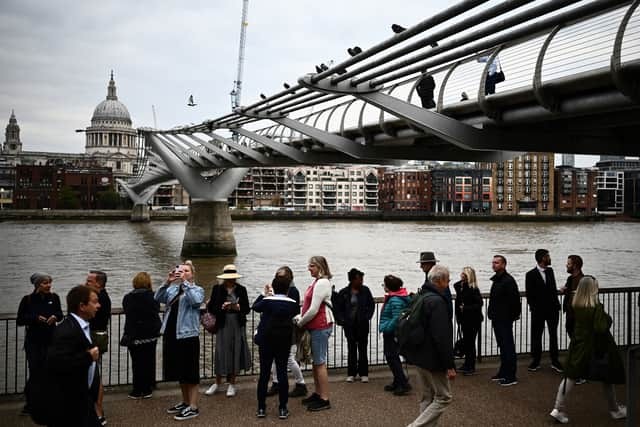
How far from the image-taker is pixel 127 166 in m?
168

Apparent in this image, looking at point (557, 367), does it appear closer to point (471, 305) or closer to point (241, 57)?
point (471, 305)

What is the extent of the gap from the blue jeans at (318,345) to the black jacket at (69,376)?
259 cm

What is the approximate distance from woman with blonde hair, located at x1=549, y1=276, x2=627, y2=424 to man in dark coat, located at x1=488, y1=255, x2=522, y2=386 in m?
1.23

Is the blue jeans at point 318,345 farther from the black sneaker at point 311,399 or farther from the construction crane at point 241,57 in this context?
the construction crane at point 241,57

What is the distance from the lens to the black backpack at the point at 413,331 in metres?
5.36

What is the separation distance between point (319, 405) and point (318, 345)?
0.56m

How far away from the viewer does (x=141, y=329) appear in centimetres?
660

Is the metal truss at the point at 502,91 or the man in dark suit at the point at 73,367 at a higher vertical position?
the metal truss at the point at 502,91

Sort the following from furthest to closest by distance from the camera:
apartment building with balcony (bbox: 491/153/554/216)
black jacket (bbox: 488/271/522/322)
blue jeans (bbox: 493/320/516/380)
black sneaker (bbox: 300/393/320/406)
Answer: apartment building with balcony (bbox: 491/153/554/216), black jacket (bbox: 488/271/522/322), blue jeans (bbox: 493/320/516/380), black sneaker (bbox: 300/393/320/406)

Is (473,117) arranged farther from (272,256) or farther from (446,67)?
(272,256)

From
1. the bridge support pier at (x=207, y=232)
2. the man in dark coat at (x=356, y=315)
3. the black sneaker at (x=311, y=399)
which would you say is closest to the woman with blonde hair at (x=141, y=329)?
the black sneaker at (x=311, y=399)

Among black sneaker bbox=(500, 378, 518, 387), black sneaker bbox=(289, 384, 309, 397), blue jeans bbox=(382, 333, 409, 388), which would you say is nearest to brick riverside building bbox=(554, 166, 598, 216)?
black sneaker bbox=(500, 378, 518, 387)

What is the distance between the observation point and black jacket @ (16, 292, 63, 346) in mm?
6144

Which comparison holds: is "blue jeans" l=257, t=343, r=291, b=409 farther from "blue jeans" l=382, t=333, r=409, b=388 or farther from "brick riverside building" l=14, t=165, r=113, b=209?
"brick riverside building" l=14, t=165, r=113, b=209
